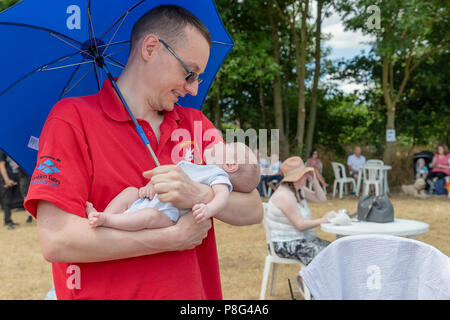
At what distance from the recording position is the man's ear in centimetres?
132

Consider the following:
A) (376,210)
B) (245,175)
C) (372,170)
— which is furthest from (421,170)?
(245,175)

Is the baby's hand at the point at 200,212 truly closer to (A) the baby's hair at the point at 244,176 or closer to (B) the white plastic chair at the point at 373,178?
(A) the baby's hair at the point at 244,176

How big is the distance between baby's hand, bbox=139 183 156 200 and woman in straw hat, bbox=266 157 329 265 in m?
3.33

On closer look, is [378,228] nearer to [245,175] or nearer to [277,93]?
[245,175]

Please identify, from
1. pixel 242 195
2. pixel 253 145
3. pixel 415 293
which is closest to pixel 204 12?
pixel 253 145

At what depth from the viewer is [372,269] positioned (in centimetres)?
244

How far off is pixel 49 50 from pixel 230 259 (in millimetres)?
5442

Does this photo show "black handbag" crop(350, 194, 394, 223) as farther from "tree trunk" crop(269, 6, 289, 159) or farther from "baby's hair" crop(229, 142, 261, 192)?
"tree trunk" crop(269, 6, 289, 159)

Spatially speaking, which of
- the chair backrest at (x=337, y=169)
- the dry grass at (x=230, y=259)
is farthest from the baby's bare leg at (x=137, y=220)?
the chair backrest at (x=337, y=169)

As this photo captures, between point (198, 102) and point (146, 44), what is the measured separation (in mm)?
455

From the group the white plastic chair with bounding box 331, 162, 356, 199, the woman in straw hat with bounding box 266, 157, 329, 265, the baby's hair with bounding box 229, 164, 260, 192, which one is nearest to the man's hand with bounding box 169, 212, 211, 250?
the baby's hair with bounding box 229, 164, 260, 192

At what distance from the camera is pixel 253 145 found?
5.18ft

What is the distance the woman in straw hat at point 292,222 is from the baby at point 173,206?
304 cm
